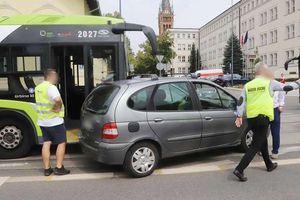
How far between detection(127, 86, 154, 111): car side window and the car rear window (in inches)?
11.7

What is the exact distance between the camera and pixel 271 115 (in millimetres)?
6883

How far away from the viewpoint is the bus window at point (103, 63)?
9.32 m

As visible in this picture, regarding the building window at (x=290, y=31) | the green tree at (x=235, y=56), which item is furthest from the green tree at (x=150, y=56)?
the green tree at (x=235, y=56)

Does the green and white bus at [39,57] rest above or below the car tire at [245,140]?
above

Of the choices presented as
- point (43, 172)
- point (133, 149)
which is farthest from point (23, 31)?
point (133, 149)

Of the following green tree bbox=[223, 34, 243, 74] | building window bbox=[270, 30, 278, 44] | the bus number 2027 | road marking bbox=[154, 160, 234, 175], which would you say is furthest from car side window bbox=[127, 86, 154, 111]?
green tree bbox=[223, 34, 243, 74]

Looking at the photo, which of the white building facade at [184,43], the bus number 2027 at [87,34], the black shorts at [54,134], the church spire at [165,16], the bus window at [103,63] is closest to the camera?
the black shorts at [54,134]

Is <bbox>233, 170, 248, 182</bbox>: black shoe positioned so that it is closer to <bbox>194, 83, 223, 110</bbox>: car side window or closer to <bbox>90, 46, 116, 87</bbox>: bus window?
<bbox>194, 83, 223, 110</bbox>: car side window

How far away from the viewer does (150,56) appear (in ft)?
210

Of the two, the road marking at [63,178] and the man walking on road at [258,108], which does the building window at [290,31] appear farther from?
the road marking at [63,178]

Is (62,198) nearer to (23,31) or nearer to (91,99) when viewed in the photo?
(91,99)

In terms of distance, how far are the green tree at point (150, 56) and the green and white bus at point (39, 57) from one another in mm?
46065

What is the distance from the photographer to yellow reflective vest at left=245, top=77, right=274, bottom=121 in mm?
6809

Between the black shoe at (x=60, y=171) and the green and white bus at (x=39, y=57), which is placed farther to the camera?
the green and white bus at (x=39, y=57)
